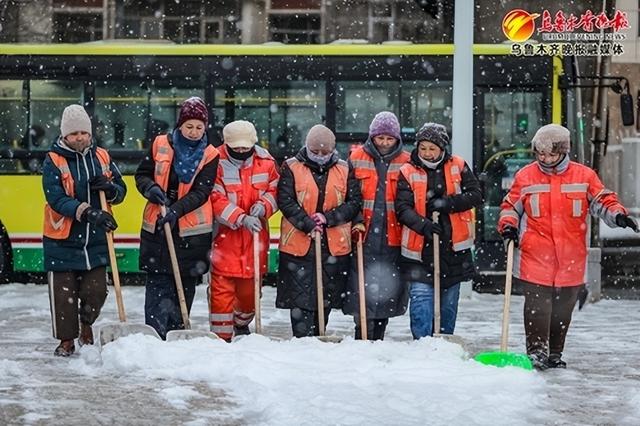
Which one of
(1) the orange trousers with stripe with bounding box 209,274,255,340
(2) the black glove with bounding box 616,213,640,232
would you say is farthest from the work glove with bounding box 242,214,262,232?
(2) the black glove with bounding box 616,213,640,232

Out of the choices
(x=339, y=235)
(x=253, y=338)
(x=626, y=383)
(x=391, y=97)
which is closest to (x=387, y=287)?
(x=339, y=235)

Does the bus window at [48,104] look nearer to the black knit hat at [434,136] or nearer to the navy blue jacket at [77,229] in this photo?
the navy blue jacket at [77,229]

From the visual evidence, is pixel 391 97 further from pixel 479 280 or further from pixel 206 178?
pixel 206 178

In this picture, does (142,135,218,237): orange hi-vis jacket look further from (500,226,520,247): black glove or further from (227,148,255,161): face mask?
(500,226,520,247): black glove

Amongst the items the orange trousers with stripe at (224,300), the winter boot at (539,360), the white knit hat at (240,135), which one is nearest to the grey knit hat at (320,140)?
the white knit hat at (240,135)

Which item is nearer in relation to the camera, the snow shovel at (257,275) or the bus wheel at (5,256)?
the snow shovel at (257,275)

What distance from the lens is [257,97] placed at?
1562 cm

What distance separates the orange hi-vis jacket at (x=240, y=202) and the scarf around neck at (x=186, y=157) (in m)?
0.21

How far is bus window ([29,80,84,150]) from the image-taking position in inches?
613

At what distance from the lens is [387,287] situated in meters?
9.29

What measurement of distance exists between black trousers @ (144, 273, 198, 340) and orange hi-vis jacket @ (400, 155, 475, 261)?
1541mm

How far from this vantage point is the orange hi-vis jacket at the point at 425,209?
9078 millimetres

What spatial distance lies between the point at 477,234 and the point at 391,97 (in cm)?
192

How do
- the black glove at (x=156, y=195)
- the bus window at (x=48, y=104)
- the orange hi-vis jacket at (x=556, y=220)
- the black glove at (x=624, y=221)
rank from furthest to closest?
the bus window at (x=48, y=104) < the black glove at (x=156, y=195) < the orange hi-vis jacket at (x=556, y=220) < the black glove at (x=624, y=221)
